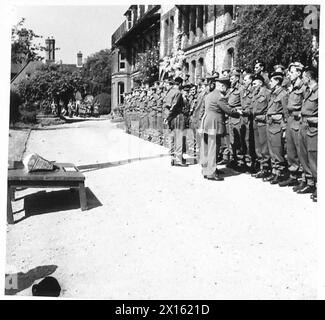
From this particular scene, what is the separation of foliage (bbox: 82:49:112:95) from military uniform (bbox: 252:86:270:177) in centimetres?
4975

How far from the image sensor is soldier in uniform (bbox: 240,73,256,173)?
8.12m

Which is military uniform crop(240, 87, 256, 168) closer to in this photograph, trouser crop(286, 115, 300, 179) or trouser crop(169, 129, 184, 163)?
trouser crop(286, 115, 300, 179)

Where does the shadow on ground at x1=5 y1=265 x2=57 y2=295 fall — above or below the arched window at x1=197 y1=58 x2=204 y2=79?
below

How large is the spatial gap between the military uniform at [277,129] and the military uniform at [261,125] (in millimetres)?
214

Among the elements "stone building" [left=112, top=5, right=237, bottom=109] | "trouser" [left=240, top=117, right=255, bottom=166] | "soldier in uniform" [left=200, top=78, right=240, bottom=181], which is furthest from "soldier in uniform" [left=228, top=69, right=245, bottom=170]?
"stone building" [left=112, top=5, right=237, bottom=109]

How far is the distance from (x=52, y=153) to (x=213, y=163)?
4883mm

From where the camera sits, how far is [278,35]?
10.5 metres

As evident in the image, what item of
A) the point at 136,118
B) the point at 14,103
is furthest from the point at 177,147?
the point at 136,118

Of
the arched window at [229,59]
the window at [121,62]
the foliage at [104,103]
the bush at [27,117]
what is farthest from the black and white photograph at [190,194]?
the foliage at [104,103]

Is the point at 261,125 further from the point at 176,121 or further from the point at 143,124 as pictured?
the point at 143,124

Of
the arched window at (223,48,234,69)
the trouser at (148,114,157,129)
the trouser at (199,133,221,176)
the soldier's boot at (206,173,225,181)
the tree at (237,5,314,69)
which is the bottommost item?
the soldier's boot at (206,173,225,181)
